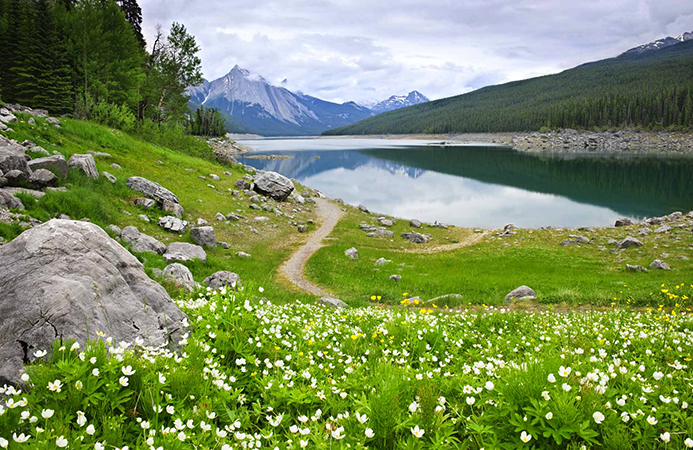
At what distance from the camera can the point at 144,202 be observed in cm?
2528

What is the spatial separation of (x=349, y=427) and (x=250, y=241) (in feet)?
79.6

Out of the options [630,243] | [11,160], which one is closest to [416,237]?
[630,243]

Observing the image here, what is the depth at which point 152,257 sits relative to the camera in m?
16.3

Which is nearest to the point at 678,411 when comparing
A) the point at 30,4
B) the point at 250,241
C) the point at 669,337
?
the point at 669,337

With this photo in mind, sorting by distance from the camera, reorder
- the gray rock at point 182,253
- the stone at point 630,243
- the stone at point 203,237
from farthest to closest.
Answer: the stone at point 630,243 < the stone at point 203,237 < the gray rock at point 182,253

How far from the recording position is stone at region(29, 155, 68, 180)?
1947cm

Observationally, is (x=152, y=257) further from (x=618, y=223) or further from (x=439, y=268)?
(x=618, y=223)

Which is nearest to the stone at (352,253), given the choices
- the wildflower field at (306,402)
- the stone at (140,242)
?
the stone at (140,242)

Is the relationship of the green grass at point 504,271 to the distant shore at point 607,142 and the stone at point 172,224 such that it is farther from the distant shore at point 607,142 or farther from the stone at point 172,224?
the distant shore at point 607,142

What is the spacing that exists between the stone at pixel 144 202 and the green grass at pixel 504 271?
11095 mm

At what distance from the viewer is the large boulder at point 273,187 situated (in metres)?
38.0

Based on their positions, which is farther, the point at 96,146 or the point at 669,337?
the point at 96,146

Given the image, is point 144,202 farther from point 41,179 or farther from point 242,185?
point 242,185

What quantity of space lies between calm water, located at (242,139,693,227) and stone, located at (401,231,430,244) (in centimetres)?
1415
